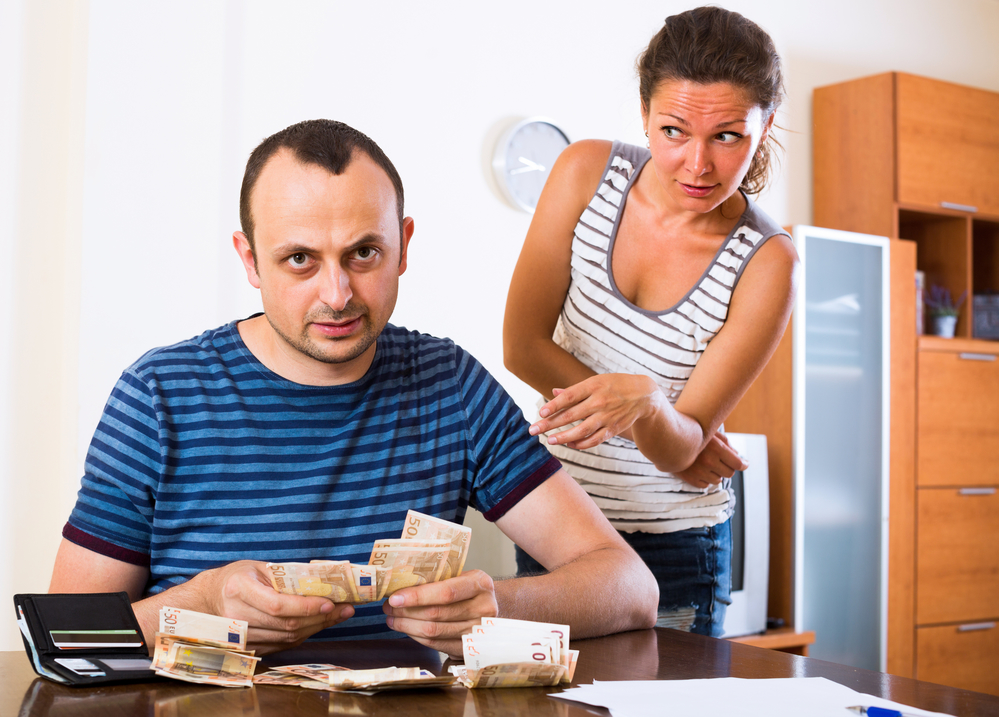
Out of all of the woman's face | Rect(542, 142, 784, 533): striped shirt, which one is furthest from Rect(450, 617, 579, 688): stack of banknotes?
the woman's face

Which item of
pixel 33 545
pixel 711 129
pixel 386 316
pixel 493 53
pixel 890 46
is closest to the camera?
pixel 386 316

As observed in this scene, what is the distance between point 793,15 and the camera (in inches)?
175

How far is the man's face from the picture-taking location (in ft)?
4.25

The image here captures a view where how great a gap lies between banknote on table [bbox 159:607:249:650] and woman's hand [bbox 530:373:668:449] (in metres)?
0.50

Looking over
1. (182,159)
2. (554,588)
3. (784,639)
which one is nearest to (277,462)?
(554,588)

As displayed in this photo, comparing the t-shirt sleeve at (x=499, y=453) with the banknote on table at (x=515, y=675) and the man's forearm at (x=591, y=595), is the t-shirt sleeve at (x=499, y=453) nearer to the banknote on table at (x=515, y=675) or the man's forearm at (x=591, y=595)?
the man's forearm at (x=591, y=595)

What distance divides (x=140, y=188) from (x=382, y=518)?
1707 mm

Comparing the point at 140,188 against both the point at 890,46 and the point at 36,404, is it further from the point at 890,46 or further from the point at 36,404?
the point at 890,46

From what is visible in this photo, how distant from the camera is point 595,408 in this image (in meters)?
1.35

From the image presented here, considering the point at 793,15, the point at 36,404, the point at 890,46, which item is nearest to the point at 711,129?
the point at 36,404

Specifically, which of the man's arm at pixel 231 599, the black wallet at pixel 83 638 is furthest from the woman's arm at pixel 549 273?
the black wallet at pixel 83 638

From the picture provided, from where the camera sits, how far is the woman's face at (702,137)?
1477 mm

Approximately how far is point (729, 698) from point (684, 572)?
30.2 inches

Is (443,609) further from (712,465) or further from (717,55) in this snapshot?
(717,55)
